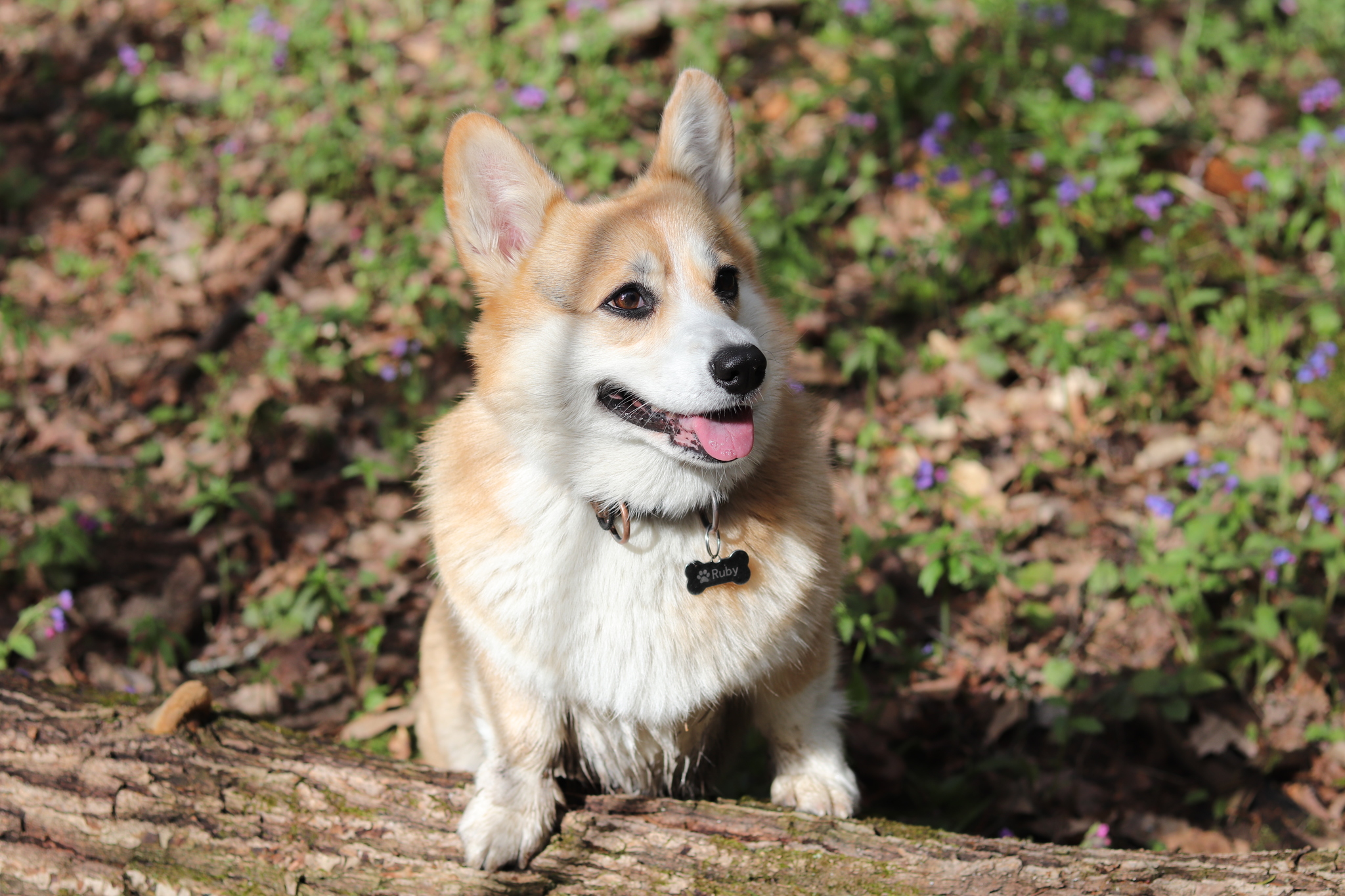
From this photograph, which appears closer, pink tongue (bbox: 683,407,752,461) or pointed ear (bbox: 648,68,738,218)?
pink tongue (bbox: 683,407,752,461)

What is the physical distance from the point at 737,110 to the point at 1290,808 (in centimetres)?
467

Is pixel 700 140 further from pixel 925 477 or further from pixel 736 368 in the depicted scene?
pixel 925 477

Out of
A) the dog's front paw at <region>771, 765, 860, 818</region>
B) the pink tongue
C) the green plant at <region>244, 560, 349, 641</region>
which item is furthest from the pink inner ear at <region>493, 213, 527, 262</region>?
the dog's front paw at <region>771, 765, 860, 818</region>

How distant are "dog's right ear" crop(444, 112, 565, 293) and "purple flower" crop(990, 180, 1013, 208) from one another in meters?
2.71

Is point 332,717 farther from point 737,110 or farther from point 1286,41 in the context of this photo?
point 1286,41

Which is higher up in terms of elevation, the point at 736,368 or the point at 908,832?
the point at 736,368

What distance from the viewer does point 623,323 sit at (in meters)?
2.51

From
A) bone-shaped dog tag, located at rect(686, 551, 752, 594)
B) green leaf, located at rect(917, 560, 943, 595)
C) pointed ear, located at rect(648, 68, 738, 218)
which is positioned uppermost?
pointed ear, located at rect(648, 68, 738, 218)

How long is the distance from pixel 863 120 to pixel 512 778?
4.17 metres

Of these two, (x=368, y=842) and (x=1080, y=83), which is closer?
(x=368, y=842)

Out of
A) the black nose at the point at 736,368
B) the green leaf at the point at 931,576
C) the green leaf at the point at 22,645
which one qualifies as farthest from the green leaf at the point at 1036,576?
the green leaf at the point at 22,645

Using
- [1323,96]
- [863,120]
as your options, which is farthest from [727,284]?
[1323,96]

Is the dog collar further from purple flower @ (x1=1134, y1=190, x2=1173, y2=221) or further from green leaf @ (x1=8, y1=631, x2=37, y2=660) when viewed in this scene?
purple flower @ (x1=1134, y1=190, x2=1173, y2=221)

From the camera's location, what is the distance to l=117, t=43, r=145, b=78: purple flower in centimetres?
624
